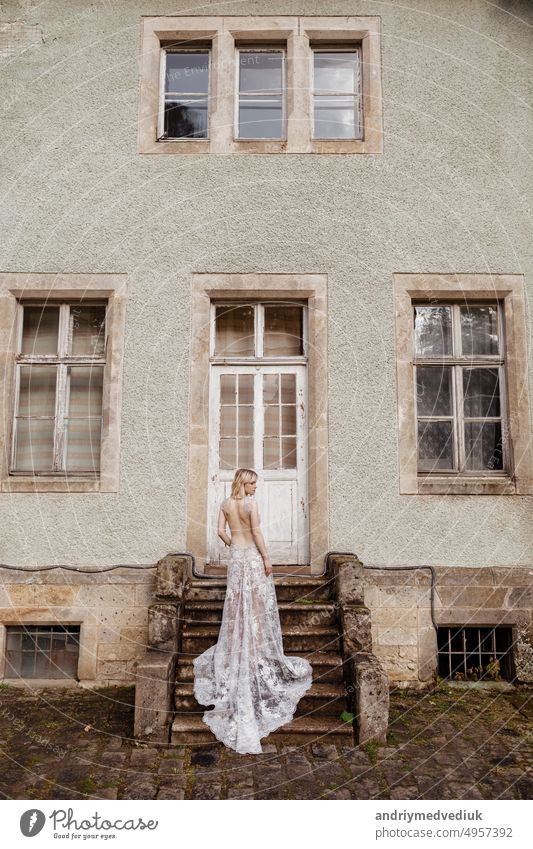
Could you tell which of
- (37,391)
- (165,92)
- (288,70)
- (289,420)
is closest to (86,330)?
(37,391)

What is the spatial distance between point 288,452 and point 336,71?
4324mm

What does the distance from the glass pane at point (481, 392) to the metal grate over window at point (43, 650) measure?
15.3ft

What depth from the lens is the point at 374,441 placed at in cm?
675

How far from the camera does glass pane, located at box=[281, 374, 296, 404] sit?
7.02 m

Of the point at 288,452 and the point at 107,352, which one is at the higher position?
the point at 107,352

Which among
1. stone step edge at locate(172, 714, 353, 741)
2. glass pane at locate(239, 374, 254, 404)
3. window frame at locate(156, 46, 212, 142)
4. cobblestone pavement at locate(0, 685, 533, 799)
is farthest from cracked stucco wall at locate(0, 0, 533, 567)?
stone step edge at locate(172, 714, 353, 741)

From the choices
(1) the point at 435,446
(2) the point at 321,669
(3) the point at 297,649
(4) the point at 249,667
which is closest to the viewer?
(4) the point at 249,667

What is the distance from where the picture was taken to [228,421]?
7012 mm

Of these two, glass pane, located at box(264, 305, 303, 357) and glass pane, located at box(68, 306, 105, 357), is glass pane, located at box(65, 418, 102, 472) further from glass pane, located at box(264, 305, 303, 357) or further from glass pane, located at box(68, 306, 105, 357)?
glass pane, located at box(264, 305, 303, 357)

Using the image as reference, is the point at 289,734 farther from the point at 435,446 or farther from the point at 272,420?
the point at 435,446

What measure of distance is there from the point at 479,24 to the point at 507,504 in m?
5.25

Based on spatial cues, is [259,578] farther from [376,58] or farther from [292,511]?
[376,58]

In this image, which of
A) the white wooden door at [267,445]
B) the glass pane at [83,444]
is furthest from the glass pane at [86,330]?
the white wooden door at [267,445]

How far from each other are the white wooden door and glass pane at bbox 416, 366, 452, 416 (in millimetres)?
1227
